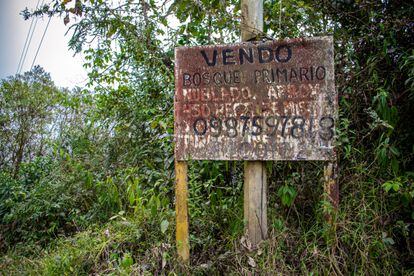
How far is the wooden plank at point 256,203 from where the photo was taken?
9.64 ft

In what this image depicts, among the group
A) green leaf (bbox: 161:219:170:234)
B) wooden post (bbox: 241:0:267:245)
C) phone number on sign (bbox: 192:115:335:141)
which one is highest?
phone number on sign (bbox: 192:115:335:141)

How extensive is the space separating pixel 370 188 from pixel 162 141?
1.87 metres

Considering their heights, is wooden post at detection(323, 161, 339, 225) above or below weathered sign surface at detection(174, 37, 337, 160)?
below

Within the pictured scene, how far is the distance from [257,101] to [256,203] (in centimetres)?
74

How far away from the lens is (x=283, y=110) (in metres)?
2.86

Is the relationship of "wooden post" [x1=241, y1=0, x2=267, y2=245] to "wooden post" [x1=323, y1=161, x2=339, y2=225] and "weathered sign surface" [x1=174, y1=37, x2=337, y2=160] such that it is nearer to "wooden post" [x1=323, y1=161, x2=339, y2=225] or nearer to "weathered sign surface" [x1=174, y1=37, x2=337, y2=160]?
"weathered sign surface" [x1=174, y1=37, x2=337, y2=160]

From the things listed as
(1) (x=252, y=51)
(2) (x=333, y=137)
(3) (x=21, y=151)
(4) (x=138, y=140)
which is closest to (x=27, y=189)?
(4) (x=138, y=140)

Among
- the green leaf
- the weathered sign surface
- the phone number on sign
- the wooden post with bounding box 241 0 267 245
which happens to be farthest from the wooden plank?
the green leaf

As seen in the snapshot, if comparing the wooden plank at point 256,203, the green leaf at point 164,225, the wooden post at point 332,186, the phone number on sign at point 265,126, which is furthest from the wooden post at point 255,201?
the green leaf at point 164,225

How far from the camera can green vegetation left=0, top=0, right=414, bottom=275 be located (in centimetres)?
282

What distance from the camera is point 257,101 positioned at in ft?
9.54

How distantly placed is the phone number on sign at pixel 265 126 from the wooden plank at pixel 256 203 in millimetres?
252

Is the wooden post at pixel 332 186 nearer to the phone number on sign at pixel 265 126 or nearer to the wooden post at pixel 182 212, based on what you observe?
the phone number on sign at pixel 265 126

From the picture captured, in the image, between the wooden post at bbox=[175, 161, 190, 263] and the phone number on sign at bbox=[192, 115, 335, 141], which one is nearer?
the phone number on sign at bbox=[192, 115, 335, 141]
